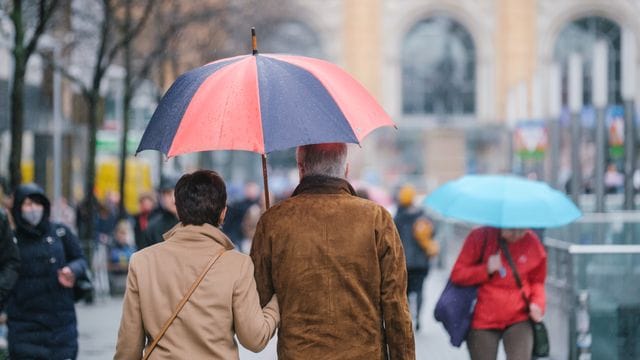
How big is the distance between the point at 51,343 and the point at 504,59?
189ft

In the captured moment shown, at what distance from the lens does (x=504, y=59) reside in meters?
63.7

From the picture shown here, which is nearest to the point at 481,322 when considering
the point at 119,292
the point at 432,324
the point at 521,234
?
the point at 521,234

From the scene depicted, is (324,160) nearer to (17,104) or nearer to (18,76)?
(17,104)

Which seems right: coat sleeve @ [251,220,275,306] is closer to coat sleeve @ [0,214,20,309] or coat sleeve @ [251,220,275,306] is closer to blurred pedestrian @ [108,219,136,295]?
coat sleeve @ [0,214,20,309]

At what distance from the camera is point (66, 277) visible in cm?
779

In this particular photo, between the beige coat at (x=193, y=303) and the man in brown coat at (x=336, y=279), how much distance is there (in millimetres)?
139

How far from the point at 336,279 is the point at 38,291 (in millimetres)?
3315

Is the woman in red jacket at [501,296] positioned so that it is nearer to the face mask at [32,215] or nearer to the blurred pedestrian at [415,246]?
the face mask at [32,215]

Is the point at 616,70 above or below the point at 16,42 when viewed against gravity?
above

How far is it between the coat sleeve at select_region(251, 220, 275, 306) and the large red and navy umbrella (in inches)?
18.2

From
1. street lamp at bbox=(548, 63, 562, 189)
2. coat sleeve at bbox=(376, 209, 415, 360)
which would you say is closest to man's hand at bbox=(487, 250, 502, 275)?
coat sleeve at bbox=(376, 209, 415, 360)

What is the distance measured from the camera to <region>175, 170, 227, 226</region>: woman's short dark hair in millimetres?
5121

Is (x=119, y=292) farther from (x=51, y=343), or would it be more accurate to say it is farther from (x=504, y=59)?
(x=504, y=59)

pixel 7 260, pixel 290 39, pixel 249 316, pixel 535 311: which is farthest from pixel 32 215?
pixel 290 39
